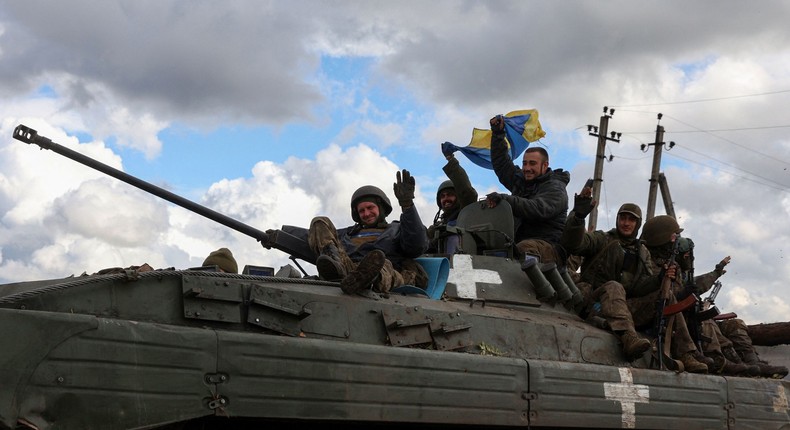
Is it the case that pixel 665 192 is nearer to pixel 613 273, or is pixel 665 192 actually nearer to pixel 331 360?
pixel 613 273

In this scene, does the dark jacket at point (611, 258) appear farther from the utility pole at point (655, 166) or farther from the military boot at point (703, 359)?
the utility pole at point (655, 166)

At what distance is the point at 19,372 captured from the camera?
5863mm

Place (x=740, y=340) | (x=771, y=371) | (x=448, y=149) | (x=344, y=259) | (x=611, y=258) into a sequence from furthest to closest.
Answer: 1. (x=448, y=149)
2. (x=740, y=340)
3. (x=611, y=258)
4. (x=771, y=371)
5. (x=344, y=259)

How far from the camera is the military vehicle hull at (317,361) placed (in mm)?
6059

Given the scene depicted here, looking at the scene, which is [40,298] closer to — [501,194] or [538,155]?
[501,194]

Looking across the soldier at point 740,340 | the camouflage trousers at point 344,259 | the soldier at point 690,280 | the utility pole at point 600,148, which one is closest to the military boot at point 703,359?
the soldier at point 690,280

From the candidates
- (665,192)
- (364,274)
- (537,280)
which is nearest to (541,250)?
(537,280)

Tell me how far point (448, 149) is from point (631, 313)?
3.09 m

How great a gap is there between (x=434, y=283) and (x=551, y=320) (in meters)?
1.15

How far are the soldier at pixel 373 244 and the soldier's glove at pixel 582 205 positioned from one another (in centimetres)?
179

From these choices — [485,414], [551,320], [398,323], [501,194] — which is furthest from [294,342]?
[501,194]

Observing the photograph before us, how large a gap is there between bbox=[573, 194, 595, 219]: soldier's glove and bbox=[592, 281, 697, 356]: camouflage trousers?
742 millimetres

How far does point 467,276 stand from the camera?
890cm

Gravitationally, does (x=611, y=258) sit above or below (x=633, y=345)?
above
